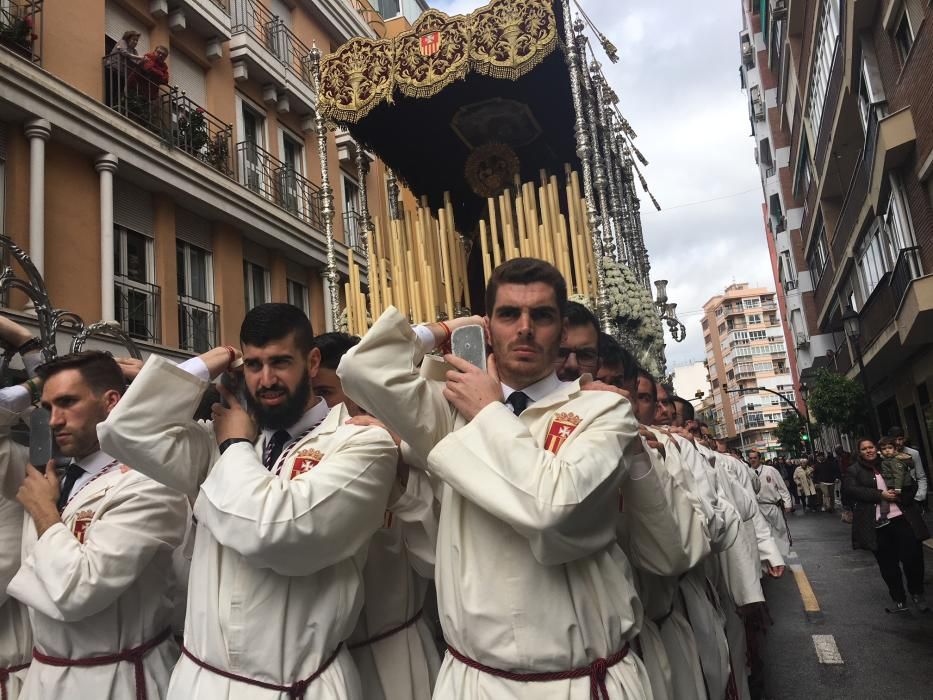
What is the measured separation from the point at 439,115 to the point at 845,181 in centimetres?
1655

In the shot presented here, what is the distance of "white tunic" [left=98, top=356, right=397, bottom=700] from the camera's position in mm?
2188

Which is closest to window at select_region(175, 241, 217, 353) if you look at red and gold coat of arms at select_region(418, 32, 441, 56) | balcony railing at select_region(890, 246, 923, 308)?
red and gold coat of arms at select_region(418, 32, 441, 56)

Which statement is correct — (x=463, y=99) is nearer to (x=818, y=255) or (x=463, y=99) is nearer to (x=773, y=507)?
(x=773, y=507)

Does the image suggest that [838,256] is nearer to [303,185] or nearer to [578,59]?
[303,185]

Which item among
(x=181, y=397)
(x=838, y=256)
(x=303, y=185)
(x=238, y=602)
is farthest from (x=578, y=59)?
(x=838, y=256)

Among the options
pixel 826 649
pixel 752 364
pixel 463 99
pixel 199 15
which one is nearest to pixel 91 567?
pixel 826 649

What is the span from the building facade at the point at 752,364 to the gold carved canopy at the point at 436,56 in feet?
278

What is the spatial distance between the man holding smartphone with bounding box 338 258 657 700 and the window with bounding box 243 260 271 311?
1157cm

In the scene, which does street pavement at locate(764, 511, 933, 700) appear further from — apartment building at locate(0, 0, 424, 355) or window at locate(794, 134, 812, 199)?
window at locate(794, 134, 812, 199)

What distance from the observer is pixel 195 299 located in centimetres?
1205

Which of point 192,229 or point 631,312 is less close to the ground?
point 192,229

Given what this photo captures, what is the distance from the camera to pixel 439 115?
8062 mm

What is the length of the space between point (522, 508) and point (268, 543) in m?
0.72

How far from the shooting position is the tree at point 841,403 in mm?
20250
